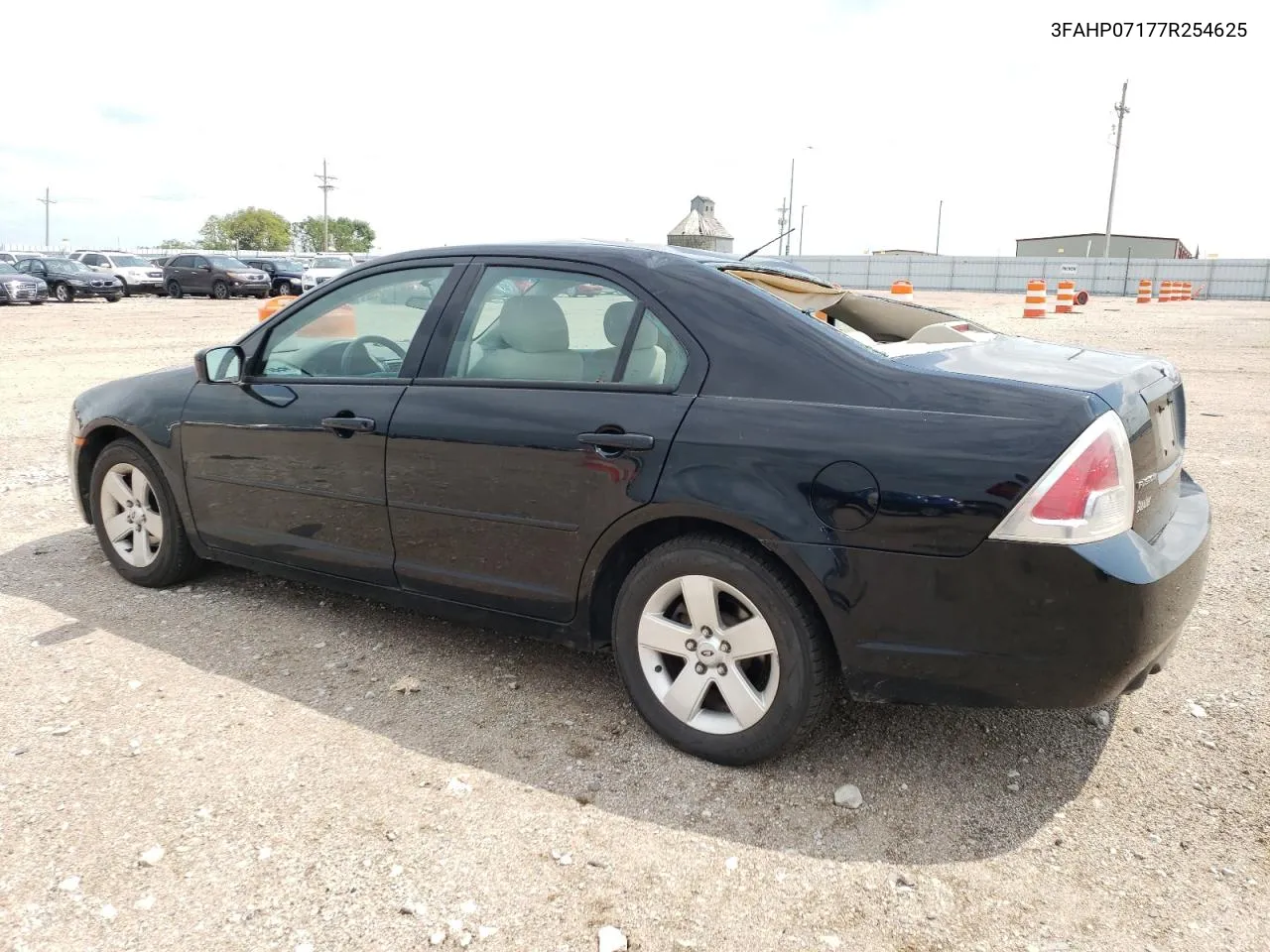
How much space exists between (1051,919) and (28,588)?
4442 mm

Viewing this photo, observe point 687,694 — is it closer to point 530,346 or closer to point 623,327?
point 623,327

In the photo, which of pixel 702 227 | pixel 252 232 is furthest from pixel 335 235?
pixel 702 227

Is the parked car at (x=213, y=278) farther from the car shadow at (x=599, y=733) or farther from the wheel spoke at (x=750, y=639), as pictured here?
the wheel spoke at (x=750, y=639)

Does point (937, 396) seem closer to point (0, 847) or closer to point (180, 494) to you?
point (0, 847)


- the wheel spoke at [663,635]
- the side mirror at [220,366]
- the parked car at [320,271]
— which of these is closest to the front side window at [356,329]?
the side mirror at [220,366]

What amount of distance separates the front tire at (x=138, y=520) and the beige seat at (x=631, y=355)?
2.32m

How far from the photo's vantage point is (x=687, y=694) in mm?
3143

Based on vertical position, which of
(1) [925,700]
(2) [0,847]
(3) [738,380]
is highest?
(3) [738,380]

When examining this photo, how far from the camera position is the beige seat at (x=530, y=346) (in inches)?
135

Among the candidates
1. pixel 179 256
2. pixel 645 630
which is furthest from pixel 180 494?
pixel 179 256

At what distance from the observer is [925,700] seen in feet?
9.26

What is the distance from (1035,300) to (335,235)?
11864 centimetres

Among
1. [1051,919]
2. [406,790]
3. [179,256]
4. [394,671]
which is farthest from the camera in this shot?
[179,256]

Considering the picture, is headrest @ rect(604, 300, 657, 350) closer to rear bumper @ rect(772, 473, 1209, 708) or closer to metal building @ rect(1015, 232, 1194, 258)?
rear bumper @ rect(772, 473, 1209, 708)
